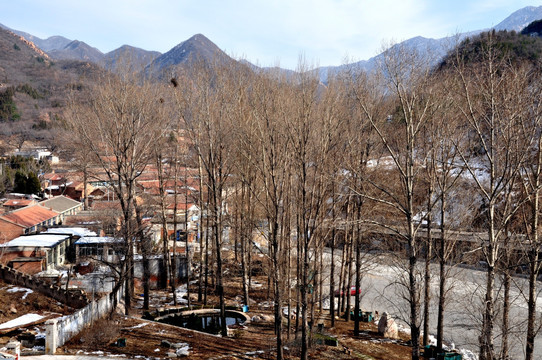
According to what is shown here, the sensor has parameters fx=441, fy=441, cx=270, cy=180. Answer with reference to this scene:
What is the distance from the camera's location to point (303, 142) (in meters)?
14.1

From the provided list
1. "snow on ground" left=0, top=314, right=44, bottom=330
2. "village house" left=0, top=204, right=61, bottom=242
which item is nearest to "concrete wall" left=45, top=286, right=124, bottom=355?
"snow on ground" left=0, top=314, right=44, bottom=330

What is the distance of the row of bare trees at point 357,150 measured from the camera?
11336 millimetres

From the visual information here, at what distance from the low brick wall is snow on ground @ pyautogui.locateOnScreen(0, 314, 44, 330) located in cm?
201

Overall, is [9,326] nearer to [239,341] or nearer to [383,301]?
[239,341]

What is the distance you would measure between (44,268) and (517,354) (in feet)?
81.7

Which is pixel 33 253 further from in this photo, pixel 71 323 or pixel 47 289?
pixel 71 323

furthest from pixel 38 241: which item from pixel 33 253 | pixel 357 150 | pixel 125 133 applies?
pixel 357 150

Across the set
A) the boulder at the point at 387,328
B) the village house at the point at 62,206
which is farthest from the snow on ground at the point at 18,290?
the village house at the point at 62,206

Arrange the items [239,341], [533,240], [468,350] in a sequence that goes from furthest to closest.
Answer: [468,350], [239,341], [533,240]

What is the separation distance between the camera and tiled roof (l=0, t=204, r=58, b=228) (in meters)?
31.9

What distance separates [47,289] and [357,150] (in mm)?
14988

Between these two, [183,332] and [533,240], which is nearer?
[533,240]

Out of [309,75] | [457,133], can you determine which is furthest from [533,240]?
[309,75]

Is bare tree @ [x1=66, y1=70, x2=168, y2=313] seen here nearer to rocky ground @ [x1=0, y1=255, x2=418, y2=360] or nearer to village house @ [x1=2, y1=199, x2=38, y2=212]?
rocky ground @ [x1=0, y1=255, x2=418, y2=360]
